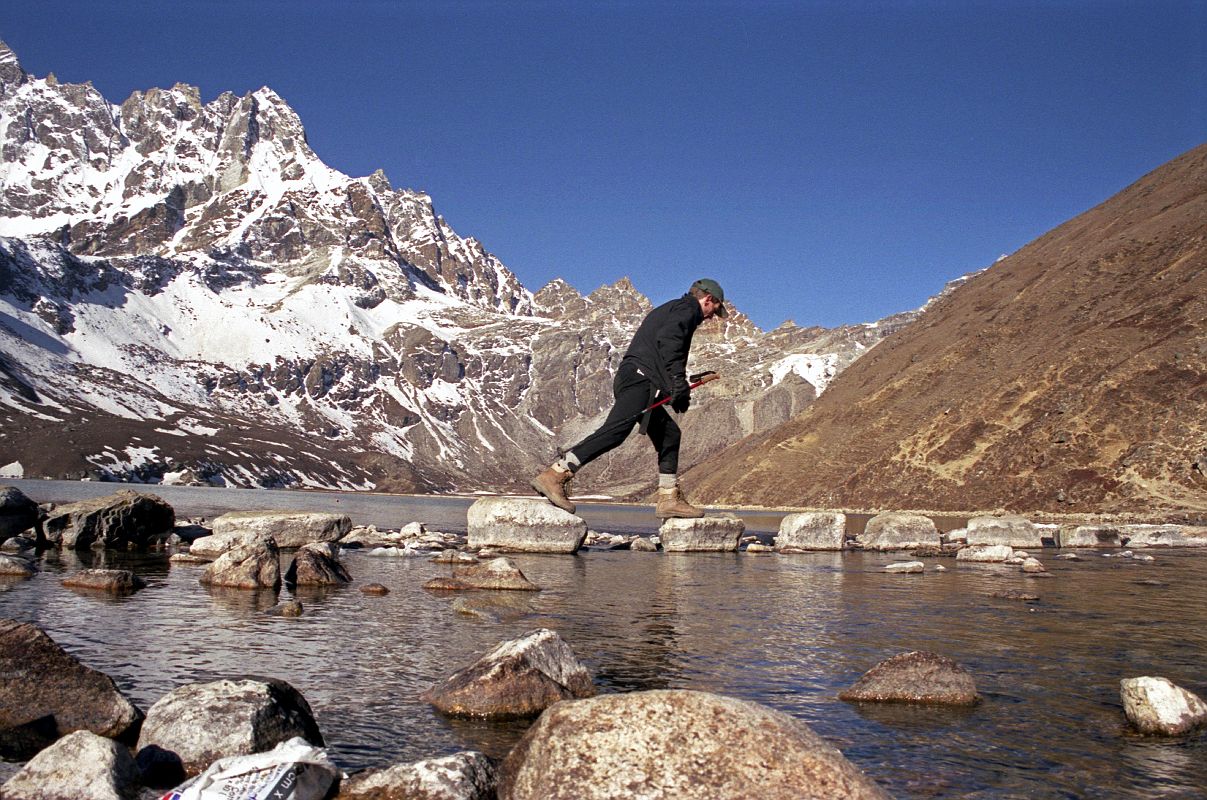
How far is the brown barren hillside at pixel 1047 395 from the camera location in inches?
2933

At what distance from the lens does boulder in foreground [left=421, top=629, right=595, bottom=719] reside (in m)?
8.51

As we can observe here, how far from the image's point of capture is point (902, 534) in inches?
1702

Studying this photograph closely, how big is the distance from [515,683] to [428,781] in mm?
2727

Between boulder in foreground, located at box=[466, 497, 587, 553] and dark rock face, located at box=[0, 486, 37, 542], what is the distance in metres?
16.3

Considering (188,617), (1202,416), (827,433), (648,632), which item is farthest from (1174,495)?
(188,617)

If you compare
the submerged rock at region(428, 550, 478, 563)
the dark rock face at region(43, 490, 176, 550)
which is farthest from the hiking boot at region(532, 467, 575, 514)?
the dark rock face at region(43, 490, 176, 550)

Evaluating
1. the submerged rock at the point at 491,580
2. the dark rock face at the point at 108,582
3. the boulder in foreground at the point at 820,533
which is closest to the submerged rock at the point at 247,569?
the dark rock face at the point at 108,582

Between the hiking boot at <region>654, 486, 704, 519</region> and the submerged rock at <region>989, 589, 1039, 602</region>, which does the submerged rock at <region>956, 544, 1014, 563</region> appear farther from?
the hiking boot at <region>654, 486, 704, 519</region>

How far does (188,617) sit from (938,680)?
37.1 feet

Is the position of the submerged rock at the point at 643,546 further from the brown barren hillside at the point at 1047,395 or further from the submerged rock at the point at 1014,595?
the brown barren hillside at the point at 1047,395

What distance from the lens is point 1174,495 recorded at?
222 feet

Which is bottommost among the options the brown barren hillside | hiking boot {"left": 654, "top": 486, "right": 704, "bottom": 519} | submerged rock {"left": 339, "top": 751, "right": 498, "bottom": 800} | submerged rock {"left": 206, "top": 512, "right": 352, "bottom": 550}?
submerged rock {"left": 339, "top": 751, "right": 498, "bottom": 800}

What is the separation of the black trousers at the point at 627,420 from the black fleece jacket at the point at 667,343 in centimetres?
17

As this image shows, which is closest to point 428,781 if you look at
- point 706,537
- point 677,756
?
point 677,756
